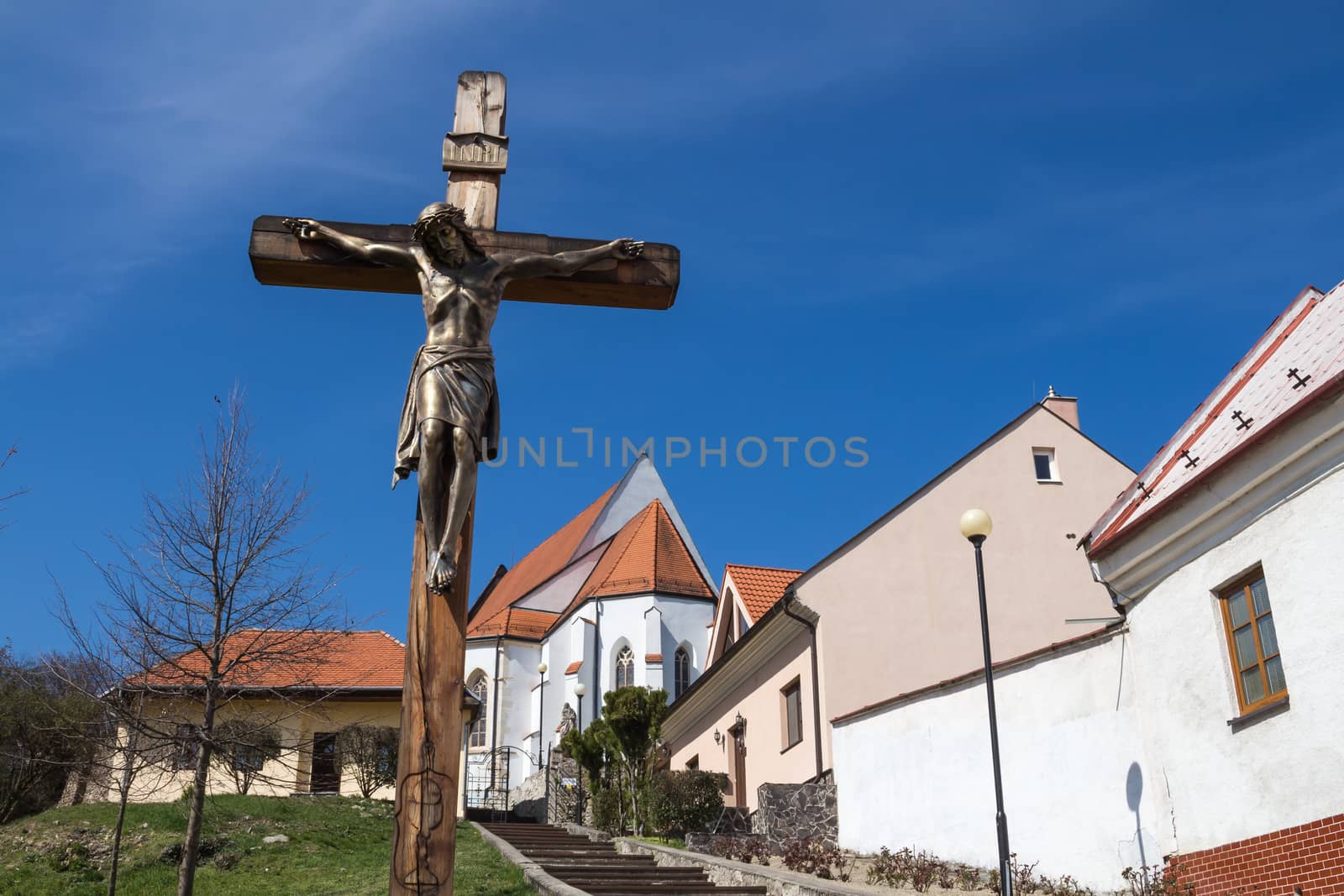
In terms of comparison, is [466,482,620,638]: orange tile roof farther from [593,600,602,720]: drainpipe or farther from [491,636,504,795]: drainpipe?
[593,600,602,720]: drainpipe

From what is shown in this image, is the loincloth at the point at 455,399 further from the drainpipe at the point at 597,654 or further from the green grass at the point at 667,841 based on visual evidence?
the drainpipe at the point at 597,654

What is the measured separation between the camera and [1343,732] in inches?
361

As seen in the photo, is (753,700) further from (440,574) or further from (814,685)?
(440,574)

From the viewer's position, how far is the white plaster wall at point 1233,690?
9.45 m

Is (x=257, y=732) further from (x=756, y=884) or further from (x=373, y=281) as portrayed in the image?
(x=373, y=281)

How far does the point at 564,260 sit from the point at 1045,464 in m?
20.9

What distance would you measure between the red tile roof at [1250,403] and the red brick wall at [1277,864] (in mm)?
3080

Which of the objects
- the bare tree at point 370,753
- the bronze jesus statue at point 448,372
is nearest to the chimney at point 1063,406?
the bare tree at point 370,753

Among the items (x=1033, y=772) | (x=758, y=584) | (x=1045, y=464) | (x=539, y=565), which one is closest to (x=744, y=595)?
(x=758, y=584)

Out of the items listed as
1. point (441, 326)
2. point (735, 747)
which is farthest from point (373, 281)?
point (735, 747)

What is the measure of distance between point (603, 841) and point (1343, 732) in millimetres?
13801

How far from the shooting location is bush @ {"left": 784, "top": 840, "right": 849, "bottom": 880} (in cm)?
1428

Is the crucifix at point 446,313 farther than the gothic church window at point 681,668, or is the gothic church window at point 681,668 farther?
the gothic church window at point 681,668

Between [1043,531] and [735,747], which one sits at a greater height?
[1043,531]
